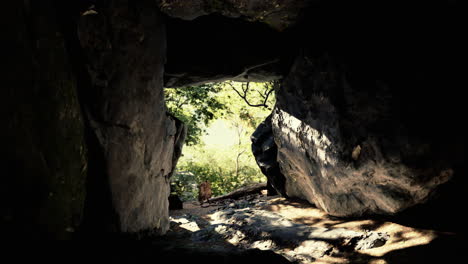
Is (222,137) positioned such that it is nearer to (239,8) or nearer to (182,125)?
(182,125)

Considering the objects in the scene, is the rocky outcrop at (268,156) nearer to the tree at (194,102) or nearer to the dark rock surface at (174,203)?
the tree at (194,102)

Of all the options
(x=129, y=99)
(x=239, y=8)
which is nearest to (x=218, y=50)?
(x=239, y=8)

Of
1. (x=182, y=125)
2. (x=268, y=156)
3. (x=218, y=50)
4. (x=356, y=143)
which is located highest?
(x=218, y=50)

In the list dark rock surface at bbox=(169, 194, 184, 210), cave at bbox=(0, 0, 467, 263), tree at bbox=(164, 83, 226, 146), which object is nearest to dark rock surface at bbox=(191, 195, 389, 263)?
cave at bbox=(0, 0, 467, 263)

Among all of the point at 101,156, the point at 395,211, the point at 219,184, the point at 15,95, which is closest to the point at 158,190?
the point at 101,156

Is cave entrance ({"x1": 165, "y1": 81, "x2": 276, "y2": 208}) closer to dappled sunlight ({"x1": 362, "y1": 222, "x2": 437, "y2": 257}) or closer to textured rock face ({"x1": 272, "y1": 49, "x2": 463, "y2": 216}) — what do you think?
textured rock face ({"x1": 272, "y1": 49, "x2": 463, "y2": 216})

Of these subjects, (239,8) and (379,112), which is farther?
(239,8)

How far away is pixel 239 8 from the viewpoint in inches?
223

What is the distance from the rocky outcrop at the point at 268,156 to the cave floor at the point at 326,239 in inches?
67.9

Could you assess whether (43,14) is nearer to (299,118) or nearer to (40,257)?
(40,257)

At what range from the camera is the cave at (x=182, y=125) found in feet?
10.4

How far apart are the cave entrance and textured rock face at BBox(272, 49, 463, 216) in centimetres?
463

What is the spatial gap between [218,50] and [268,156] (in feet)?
12.6

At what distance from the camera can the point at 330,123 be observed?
602cm
